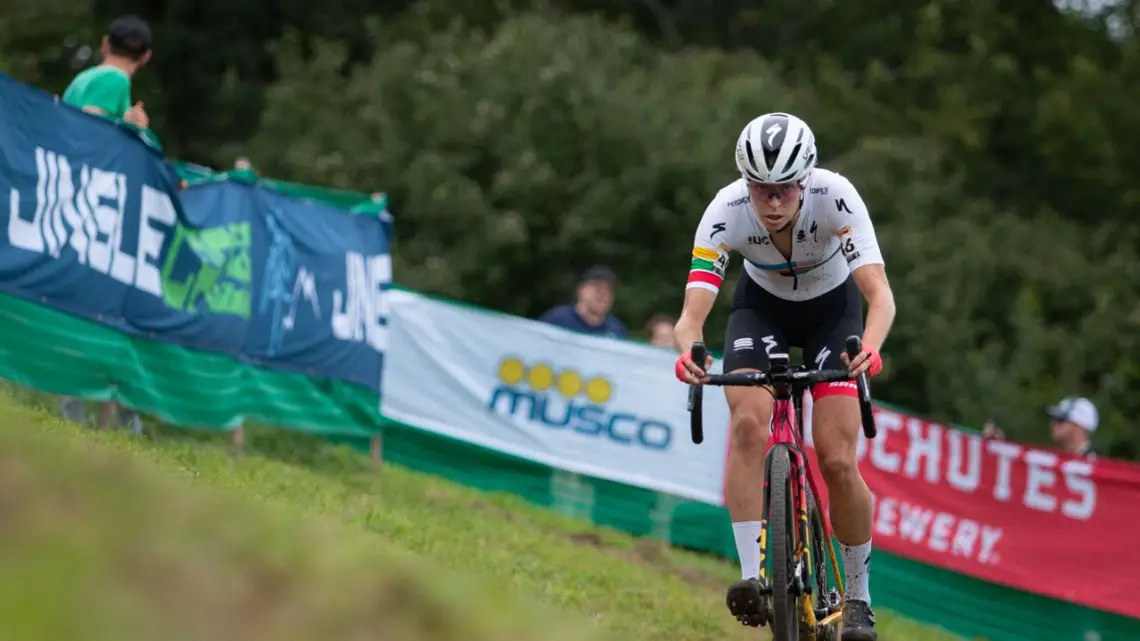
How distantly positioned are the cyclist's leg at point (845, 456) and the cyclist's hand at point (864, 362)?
517mm

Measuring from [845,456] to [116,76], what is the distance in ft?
17.7

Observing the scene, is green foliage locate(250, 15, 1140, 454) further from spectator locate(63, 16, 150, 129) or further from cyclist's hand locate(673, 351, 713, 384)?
cyclist's hand locate(673, 351, 713, 384)

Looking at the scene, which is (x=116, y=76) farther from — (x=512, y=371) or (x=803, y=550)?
(x=803, y=550)

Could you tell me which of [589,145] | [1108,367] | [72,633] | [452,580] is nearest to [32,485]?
[72,633]

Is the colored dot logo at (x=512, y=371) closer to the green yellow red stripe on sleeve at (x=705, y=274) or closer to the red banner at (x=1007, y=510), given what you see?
the red banner at (x=1007, y=510)

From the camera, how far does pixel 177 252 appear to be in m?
9.59

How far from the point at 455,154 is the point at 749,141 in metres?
18.1

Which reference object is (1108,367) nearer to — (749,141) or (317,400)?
(317,400)

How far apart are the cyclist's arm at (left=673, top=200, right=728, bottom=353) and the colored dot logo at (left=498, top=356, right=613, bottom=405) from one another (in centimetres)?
629

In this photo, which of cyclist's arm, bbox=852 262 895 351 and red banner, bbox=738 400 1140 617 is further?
red banner, bbox=738 400 1140 617

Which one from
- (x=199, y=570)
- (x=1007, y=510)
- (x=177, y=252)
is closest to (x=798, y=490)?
(x=199, y=570)

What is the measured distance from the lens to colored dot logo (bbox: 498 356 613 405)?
13.1 meters

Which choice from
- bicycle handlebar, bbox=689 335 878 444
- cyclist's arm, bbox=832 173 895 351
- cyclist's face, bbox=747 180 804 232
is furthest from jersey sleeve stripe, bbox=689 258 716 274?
bicycle handlebar, bbox=689 335 878 444

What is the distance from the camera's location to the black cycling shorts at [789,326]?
266 inches
